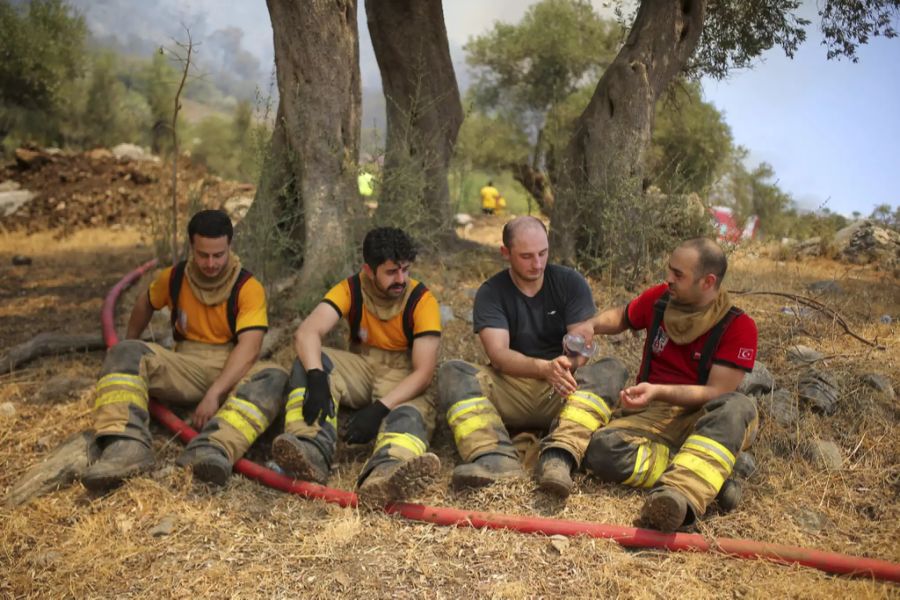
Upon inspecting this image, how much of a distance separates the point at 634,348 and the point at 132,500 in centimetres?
354

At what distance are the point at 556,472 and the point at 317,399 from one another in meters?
1.29

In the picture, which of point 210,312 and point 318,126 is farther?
point 318,126

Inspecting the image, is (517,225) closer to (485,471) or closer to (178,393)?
(485,471)

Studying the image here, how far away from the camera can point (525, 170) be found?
16188mm

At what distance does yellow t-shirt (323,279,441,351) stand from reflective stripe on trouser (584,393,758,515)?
44.9 inches

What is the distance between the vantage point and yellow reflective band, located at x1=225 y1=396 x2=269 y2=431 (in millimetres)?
3965

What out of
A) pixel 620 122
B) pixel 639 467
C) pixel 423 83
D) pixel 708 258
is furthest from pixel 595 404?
pixel 423 83

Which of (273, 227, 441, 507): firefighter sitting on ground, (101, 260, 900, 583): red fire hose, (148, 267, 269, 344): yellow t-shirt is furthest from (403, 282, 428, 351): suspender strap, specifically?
(101, 260, 900, 583): red fire hose

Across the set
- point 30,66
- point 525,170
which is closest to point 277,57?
point 525,170

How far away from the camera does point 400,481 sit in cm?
336

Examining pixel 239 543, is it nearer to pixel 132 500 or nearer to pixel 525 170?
pixel 132 500

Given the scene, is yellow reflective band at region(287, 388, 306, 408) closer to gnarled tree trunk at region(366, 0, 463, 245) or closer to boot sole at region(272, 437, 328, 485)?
boot sole at region(272, 437, 328, 485)

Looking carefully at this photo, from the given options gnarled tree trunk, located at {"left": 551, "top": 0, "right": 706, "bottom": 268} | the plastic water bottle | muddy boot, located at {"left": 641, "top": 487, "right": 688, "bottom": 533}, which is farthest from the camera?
gnarled tree trunk, located at {"left": 551, "top": 0, "right": 706, "bottom": 268}

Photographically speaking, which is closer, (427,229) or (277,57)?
(277,57)
